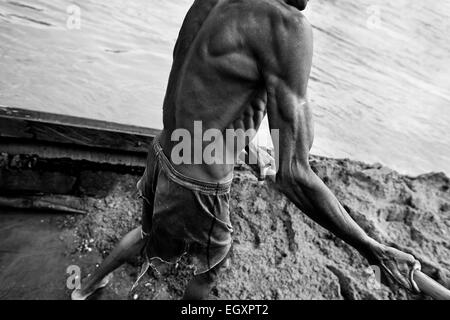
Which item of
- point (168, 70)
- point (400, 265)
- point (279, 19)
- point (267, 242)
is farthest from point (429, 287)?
point (168, 70)

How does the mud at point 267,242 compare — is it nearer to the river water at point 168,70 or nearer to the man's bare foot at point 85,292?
the man's bare foot at point 85,292

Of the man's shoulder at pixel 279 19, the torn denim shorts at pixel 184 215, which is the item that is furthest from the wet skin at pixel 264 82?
the torn denim shorts at pixel 184 215

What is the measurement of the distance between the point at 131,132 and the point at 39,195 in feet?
2.51

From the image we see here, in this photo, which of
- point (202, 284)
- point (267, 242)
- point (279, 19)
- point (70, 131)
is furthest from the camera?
point (267, 242)

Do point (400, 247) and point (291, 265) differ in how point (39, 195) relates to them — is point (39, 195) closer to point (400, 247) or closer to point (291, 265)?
point (291, 265)

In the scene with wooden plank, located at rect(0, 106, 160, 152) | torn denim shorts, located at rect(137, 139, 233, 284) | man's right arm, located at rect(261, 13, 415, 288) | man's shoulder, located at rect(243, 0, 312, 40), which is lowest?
→ wooden plank, located at rect(0, 106, 160, 152)

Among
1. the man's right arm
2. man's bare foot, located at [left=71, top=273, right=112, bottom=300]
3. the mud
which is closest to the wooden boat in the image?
the mud

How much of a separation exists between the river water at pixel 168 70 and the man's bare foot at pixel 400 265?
276 cm

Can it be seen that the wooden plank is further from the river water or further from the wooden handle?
the wooden handle

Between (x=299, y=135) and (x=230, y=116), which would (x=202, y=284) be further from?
(x=299, y=135)

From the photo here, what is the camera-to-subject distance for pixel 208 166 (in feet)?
5.03

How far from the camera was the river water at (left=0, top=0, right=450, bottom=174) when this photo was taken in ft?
12.6

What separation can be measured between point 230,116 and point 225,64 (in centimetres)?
21
